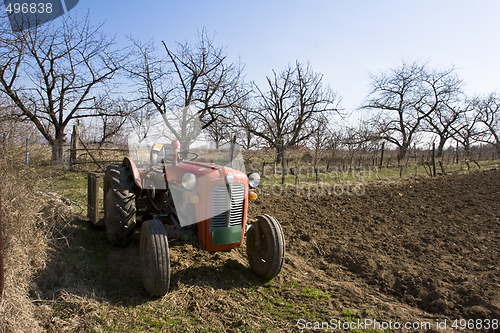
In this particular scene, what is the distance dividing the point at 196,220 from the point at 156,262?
2.35ft

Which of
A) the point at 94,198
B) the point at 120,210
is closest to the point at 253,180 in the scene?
the point at 120,210

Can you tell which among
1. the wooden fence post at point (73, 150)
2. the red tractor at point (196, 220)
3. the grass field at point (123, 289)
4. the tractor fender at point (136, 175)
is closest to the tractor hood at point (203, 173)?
the red tractor at point (196, 220)

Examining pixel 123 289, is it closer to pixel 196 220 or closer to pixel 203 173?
pixel 196 220

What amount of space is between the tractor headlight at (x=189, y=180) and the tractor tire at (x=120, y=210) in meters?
1.04

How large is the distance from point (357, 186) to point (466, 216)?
168 inches

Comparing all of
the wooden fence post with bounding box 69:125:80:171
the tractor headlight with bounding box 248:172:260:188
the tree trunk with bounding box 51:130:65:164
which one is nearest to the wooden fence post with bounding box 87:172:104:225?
the tractor headlight with bounding box 248:172:260:188

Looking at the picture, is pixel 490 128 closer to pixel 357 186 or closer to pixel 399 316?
pixel 357 186

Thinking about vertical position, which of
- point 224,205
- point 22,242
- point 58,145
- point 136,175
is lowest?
point 22,242

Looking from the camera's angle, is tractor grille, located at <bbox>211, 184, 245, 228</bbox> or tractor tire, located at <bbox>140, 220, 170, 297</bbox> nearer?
tractor tire, located at <bbox>140, 220, 170, 297</bbox>

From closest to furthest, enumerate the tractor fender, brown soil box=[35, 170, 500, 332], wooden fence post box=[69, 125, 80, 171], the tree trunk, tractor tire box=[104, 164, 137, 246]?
1. brown soil box=[35, 170, 500, 332]
2. tractor tire box=[104, 164, 137, 246]
3. the tractor fender
4. the tree trunk
5. wooden fence post box=[69, 125, 80, 171]

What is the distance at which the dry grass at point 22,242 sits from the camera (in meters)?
2.55

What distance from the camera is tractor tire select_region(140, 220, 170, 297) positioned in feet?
10.6

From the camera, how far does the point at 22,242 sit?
130 inches

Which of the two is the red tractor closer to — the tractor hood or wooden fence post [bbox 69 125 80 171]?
the tractor hood
